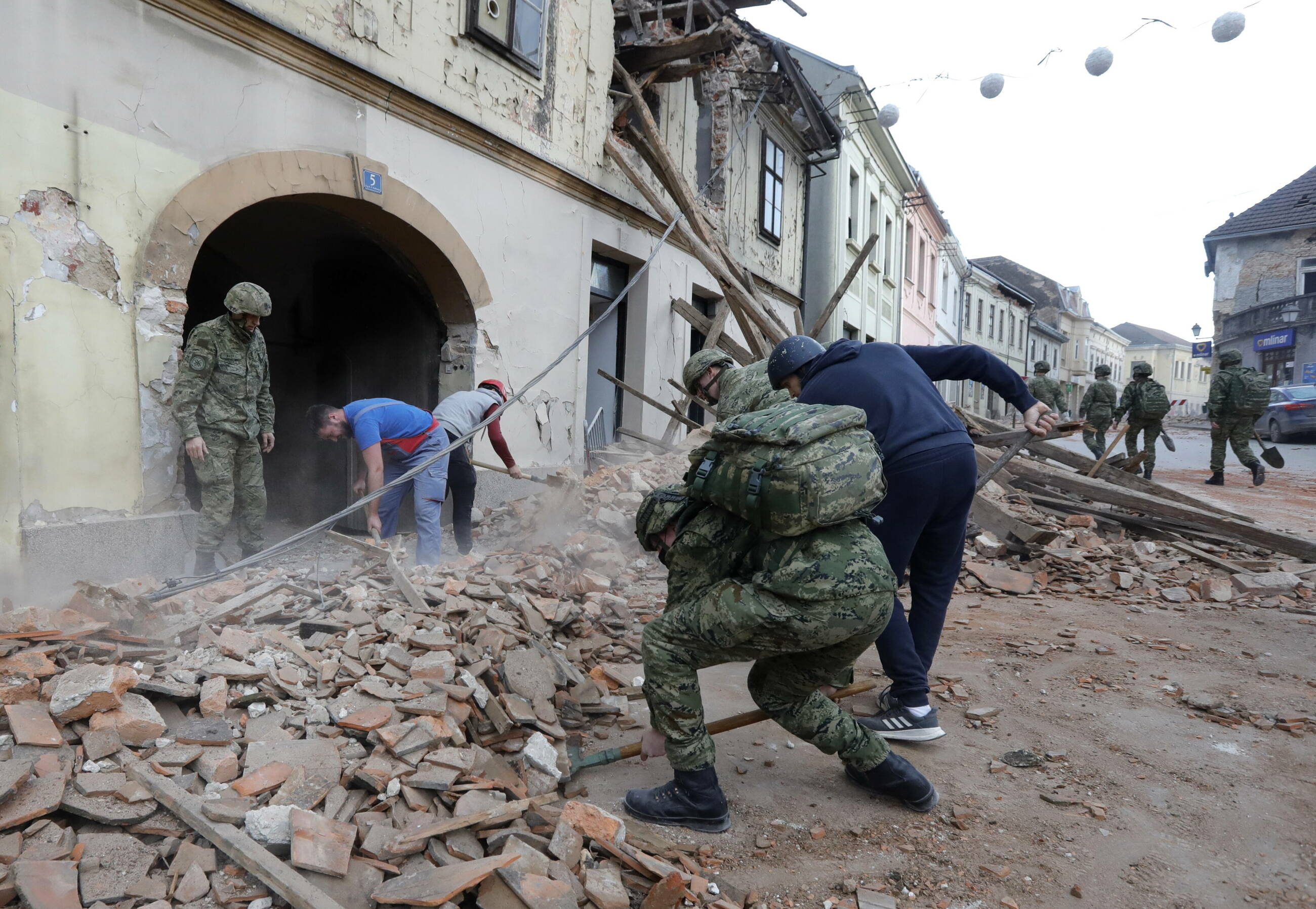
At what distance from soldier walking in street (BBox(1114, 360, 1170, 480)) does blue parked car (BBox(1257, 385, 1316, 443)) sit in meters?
10.2

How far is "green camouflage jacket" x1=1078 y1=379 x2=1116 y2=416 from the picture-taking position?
Result: 12.7m

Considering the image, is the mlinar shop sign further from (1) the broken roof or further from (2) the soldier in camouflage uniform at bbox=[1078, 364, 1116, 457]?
(1) the broken roof

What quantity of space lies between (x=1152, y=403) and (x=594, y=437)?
779cm

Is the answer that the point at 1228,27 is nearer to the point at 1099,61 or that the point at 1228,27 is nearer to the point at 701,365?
the point at 1099,61

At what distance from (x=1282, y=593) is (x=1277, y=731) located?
288 cm

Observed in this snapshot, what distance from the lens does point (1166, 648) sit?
4.31 m

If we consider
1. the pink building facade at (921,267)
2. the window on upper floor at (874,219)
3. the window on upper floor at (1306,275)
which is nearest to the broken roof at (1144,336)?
the window on upper floor at (1306,275)

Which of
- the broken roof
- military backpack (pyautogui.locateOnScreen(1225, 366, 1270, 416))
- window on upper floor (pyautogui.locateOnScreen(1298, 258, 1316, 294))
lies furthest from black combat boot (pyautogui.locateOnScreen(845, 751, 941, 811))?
the broken roof

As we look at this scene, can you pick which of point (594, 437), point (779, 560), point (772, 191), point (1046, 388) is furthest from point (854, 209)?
point (779, 560)

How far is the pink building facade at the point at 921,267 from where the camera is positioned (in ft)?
71.3

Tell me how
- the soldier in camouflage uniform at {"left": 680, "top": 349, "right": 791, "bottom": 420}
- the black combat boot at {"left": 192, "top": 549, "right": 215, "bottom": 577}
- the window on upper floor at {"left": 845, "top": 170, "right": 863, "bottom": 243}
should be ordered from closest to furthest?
the soldier in camouflage uniform at {"left": 680, "top": 349, "right": 791, "bottom": 420} < the black combat boot at {"left": 192, "top": 549, "right": 215, "bottom": 577} < the window on upper floor at {"left": 845, "top": 170, "right": 863, "bottom": 243}

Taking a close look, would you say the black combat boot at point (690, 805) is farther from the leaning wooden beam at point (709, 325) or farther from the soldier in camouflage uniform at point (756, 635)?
the leaning wooden beam at point (709, 325)

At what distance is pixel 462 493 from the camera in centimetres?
572

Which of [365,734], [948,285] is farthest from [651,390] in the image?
[948,285]
